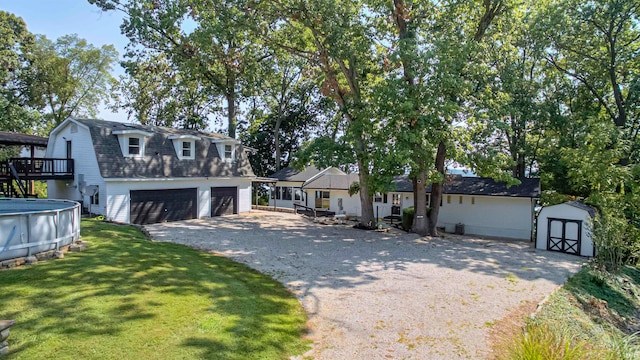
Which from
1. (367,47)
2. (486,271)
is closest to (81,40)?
(367,47)

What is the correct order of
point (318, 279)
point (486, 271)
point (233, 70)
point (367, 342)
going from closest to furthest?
point (367, 342) → point (318, 279) → point (486, 271) → point (233, 70)

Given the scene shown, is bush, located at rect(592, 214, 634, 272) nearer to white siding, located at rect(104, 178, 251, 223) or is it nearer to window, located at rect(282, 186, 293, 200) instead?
white siding, located at rect(104, 178, 251, 223)

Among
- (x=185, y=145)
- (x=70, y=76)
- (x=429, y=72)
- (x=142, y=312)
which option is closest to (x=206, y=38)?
(x=185, y=145)

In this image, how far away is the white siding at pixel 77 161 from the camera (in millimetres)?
19047

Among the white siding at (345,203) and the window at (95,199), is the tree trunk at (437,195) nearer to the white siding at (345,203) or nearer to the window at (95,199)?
the white siding at (345,203)

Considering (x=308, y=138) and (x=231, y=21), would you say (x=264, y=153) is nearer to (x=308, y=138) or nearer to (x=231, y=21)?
(x=308, y=138)

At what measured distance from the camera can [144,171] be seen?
2030cm

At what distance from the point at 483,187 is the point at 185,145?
18894 mm

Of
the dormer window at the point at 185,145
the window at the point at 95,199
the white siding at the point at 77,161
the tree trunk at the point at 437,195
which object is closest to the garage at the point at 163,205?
the window at the point at 95,199

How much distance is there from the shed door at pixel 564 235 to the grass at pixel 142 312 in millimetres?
14672

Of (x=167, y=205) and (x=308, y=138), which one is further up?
(x=308, y=138)

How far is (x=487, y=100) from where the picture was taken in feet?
63.4

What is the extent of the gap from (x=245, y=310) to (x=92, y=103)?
129 feet

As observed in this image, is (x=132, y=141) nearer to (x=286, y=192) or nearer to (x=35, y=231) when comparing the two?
(x=35, y=231)
